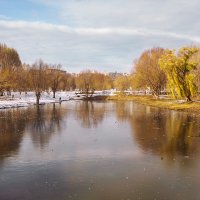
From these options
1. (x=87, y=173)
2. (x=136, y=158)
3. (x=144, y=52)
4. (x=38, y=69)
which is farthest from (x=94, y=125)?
(x=144, y=52)

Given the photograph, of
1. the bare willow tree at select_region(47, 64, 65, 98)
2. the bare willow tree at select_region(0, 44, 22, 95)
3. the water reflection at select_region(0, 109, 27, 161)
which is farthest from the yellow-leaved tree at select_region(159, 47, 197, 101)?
the bare willow tree at select_region(47, 64, 65, 98)

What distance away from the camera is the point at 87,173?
18609mm

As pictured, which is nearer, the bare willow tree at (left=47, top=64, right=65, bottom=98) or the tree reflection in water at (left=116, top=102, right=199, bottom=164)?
the tree reflection in water at (left=116, top=102, right=199, bottom=164)

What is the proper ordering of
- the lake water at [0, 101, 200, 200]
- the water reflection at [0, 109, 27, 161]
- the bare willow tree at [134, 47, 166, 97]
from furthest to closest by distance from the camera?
the bare willow tree at [134, 47, 166, 97] → the water reflection at [0, 109, 27, 161] → the lake water at [0, 101, 200, 200]

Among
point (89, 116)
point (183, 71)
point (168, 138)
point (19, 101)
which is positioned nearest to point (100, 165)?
point (168, 138)

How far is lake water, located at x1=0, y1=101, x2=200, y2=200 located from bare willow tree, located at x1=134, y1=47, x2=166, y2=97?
182 ft

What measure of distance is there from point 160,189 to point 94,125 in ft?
82.2

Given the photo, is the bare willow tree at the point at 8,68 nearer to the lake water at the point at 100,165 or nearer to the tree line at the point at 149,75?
the tree line at the point at 149,75

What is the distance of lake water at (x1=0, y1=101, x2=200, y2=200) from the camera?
51.4 ft

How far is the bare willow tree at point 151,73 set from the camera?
89375mm

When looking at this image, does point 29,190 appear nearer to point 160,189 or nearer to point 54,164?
point 54,164

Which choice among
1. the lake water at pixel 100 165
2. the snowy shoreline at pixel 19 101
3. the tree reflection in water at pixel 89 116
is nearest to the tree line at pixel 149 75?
the snowy shoreline at pixel 19 101

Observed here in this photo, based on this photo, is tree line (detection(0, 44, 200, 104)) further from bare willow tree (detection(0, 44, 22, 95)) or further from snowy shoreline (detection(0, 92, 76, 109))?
snowy shoreline (detection(0, 92, 76, 109))

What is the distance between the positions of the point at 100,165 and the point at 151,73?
72630 mm
